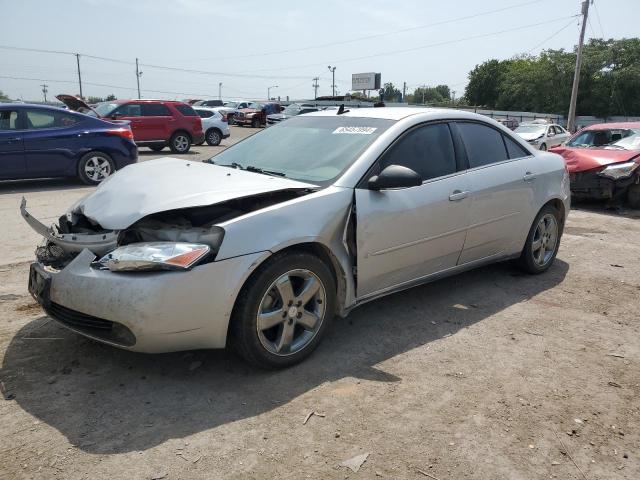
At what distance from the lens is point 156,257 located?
292 cm

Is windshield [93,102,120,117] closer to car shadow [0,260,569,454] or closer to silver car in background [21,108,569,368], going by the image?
silver car in background [21,108,569,368]

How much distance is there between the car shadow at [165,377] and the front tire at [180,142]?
45.0 feet

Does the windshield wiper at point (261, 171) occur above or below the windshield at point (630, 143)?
above

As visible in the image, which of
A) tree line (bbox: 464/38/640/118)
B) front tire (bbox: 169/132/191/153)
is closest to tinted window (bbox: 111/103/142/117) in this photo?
front tire (bbox: 169/132/191/153)

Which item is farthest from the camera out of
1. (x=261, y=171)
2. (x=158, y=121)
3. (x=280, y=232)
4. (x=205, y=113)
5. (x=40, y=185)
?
(x=205, y=113)

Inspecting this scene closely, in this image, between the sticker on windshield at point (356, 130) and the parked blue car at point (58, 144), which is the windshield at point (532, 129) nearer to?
the parked blue car at point (58, 144)

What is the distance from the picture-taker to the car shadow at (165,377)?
2.78 m

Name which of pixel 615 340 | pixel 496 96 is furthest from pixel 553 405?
pixel 496 96

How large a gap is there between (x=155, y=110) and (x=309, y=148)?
13837 millimetres

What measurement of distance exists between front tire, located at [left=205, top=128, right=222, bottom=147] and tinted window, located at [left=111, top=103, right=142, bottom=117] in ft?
15.8

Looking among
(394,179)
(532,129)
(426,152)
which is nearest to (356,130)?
(426,152)

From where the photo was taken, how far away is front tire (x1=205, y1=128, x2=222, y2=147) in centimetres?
2109

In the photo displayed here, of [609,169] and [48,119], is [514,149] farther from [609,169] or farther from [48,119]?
[48,119]

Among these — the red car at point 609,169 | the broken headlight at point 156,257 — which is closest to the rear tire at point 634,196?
the red car at point 609,169
